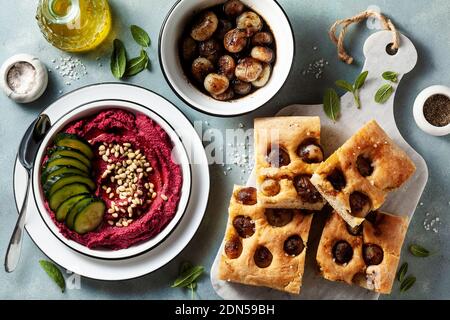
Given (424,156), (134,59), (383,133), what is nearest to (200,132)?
(134,59)

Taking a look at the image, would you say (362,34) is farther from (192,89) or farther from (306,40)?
(192,89)

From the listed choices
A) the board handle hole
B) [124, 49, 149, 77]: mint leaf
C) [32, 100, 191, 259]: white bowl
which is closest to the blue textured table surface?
[124, 49, 149, 77]: mint leaf

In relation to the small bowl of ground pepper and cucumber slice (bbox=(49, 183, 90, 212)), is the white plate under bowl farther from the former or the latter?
the small bowl of ground pepper

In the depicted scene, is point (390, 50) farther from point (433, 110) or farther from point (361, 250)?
point (361, 250)


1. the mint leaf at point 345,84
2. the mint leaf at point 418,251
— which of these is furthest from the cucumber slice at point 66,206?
the mint leaf at point 418,251

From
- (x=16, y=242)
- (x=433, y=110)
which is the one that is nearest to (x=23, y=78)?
(x=16, y=242)

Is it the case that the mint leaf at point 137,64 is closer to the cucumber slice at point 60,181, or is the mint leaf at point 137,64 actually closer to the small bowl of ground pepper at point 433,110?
the cucumber slice at point 60,181
